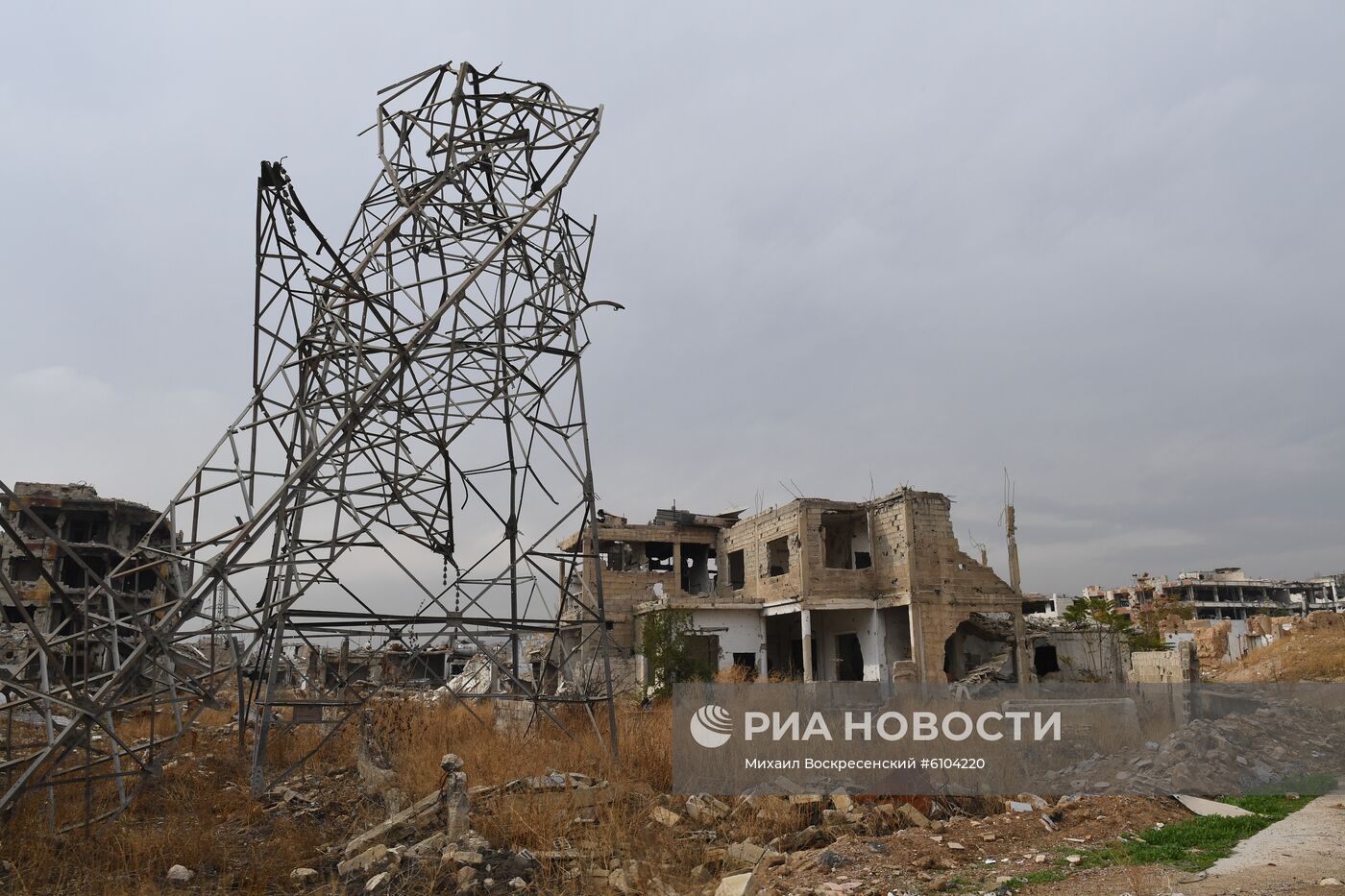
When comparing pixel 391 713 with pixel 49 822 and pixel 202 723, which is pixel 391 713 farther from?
pixel 202 723

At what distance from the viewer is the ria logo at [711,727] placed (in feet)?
36.3

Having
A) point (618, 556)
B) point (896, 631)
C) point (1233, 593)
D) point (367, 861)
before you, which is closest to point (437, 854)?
point (367, 861)

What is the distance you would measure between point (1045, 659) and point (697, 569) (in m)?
13.7

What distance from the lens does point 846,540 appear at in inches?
1319

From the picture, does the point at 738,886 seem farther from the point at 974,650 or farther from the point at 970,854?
the point at 974,650

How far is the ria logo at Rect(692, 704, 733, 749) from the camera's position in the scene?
1105 cm

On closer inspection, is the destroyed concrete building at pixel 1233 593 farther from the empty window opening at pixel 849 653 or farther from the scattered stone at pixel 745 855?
the scattered stone at pixel 745 855

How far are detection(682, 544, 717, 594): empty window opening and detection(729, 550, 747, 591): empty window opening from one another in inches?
39.9

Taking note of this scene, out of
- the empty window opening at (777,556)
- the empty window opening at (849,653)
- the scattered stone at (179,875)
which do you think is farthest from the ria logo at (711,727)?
the empty window opening at (849,653)

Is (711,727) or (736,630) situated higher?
(736,630)

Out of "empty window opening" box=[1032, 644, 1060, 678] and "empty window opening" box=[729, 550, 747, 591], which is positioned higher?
"empty window opening" box=[729, 550, 747, 591]

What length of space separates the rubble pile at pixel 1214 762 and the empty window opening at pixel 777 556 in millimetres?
16659

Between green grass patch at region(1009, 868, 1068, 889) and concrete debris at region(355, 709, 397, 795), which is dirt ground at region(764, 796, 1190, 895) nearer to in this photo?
green grass patch at region(1009, 868, 1068, 889)

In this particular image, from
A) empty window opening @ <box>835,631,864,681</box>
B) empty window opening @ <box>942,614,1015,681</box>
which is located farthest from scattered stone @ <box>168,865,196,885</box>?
empty window opening @ <box>835,631,864,681</box>
